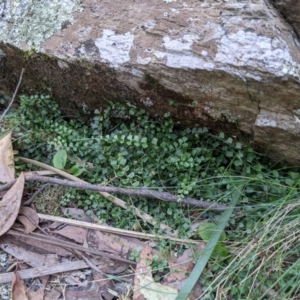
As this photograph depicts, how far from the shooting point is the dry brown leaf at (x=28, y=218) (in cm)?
204

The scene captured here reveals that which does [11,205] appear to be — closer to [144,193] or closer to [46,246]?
[46,246]

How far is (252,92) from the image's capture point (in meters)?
1.79

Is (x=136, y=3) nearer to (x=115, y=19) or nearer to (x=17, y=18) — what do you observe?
(x=115, y=19)

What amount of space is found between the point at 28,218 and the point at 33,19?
3.03 ft

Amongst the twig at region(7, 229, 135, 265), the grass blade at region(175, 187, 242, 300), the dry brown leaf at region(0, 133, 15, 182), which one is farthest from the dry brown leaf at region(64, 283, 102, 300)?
the dry brown leaf at region(0, 133, 15, 182)

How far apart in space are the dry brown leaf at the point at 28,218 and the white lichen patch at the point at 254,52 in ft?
3.48

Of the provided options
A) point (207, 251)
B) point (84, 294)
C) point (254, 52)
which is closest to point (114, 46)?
point (254, 52)

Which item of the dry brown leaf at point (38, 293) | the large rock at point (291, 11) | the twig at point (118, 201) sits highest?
the large rock at point (291, 11)

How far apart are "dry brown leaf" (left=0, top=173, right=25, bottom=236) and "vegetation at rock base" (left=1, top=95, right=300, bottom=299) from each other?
0.48 ft

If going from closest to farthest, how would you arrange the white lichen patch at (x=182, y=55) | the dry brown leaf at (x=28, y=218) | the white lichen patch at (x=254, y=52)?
1. the white lichen patch at (x=254, y=52)
2. the white lichen patch at (x=182, y=55)
3. the dry brown leaf at (x=28, y=218)

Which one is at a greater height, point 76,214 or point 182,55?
point 182,55

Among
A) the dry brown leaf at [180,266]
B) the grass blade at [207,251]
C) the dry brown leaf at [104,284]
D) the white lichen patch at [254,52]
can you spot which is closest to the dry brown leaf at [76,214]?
Answer: the dry brown leaf at [104,284]

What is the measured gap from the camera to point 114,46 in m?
1.95

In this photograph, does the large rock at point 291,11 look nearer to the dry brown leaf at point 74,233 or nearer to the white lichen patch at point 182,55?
the white lichen patch at point 182,55
